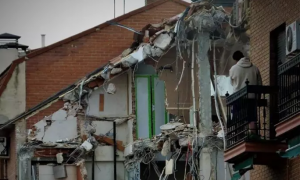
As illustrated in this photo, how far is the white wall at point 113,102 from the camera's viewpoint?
40875mm

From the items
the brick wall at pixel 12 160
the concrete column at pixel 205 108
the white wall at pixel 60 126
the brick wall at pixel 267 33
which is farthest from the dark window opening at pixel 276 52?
the brick wall at pixel 12 160

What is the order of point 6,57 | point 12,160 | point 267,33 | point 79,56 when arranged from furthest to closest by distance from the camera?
point 6,57 < point 79,56 < point 12,160 < point 267,33

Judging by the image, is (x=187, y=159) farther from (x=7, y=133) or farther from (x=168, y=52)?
(x=7, y=133)

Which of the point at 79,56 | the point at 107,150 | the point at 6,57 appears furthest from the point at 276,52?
the point at 6,57

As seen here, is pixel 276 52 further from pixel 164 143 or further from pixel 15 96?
pixel 15 96

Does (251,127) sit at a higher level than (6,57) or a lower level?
lower

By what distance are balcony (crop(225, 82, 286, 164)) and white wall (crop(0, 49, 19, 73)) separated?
1787 cm

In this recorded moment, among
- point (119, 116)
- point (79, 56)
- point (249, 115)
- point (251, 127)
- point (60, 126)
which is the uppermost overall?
point (79, 56)

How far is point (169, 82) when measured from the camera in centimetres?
4003

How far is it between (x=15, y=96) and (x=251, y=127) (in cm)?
1467

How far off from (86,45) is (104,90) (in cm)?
247

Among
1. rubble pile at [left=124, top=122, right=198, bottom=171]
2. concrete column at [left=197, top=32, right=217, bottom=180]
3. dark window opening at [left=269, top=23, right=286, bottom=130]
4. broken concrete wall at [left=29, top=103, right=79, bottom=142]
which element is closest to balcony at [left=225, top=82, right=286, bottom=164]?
dark window opening at [left=269, top=23, right=286, bottom=130]

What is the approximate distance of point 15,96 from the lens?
41.5 meters

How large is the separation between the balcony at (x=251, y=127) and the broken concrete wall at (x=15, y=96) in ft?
44.0
